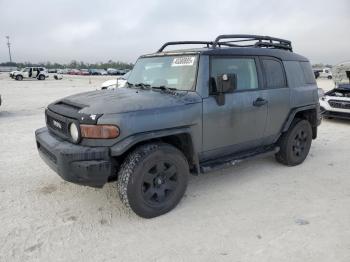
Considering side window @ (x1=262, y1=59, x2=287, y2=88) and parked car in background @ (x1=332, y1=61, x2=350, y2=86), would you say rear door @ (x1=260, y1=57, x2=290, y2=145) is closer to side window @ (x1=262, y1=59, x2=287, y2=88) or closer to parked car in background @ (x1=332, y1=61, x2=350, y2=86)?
side window @ (x1=262, y1=59, x2=287, y2=88)

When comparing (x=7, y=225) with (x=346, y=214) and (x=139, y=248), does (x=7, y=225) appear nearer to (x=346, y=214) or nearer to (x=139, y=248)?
(x=139, y=248)

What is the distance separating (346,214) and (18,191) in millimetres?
4122

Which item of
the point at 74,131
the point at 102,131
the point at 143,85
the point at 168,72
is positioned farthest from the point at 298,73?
the point at 74,131

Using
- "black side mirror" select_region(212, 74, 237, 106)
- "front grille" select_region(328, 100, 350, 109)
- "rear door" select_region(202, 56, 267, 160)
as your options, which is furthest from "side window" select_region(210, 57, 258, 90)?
"front grille" select_region(328, 100, 350, 109)

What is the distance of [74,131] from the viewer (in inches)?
139

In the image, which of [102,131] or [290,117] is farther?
[290,117]

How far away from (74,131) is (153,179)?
1.01 meters

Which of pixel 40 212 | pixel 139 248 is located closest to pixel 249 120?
pixel 139 248

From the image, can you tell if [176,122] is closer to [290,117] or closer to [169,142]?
[169,142]

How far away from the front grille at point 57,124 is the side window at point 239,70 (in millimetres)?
1824

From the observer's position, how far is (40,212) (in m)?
3.86

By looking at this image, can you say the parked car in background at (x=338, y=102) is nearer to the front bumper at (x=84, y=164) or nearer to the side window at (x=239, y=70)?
the side window at (x=239, y=70)

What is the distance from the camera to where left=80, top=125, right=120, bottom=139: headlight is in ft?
11.0

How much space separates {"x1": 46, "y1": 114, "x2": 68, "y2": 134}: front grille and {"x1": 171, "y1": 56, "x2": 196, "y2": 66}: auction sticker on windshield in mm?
1623
